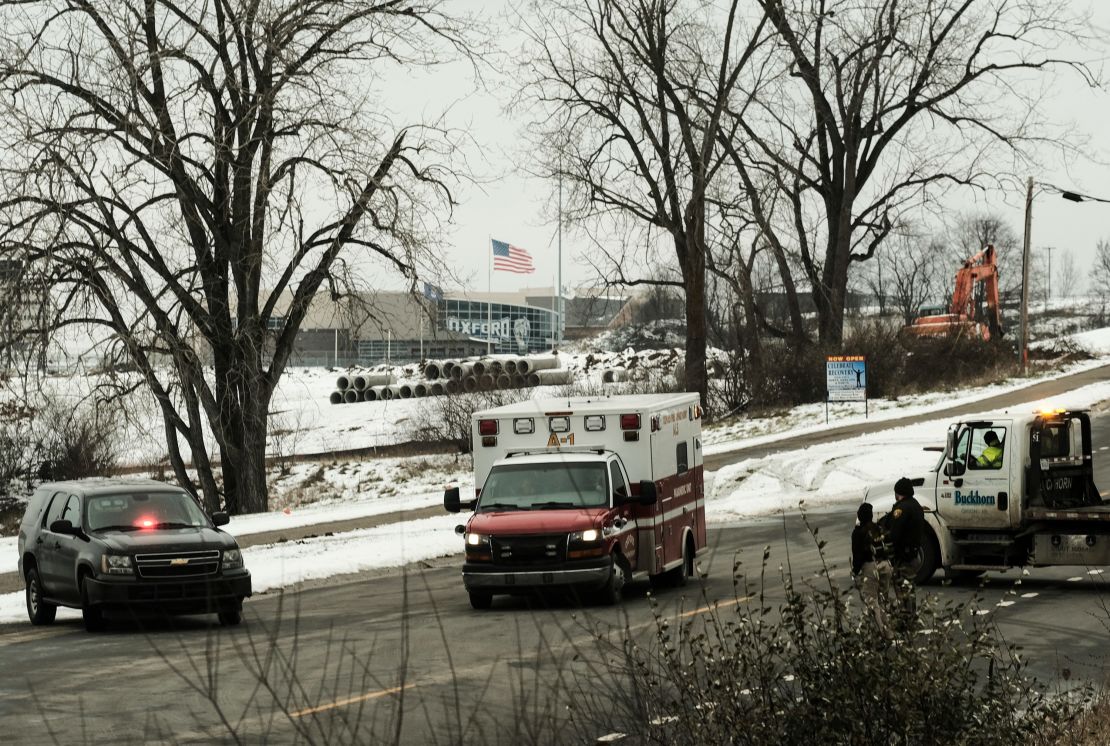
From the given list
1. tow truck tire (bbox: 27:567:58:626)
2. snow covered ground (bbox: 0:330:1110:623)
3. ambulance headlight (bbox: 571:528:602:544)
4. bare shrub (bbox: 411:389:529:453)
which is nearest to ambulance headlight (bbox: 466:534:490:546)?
ambulance headlight (bbox: 571:528:602:544)

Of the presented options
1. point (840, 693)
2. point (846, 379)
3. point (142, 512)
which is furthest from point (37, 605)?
point (846, 379)

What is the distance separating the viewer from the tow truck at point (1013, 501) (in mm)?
18422

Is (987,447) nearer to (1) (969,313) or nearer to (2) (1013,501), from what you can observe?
(2) (1013,501)

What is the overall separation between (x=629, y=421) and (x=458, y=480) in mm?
22827

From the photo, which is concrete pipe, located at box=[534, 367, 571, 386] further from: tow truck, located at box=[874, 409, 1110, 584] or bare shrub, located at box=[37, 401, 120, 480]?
tow truck, located at box=[874, 409, 1110, 584]

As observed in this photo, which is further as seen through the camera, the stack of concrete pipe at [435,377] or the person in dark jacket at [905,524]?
the stack of concrete pipe at [435,377]

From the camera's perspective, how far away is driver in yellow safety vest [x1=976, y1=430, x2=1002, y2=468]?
19.2 metres

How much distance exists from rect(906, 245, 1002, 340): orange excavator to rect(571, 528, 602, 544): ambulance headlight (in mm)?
46470

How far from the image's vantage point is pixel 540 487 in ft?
62.3

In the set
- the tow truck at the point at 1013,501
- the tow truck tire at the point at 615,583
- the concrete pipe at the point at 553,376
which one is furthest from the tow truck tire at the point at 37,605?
the concrete pipe at the point at 553,376

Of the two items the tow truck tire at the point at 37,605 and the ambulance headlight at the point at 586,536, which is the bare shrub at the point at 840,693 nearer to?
the ambulance headlight at the point at 586,536

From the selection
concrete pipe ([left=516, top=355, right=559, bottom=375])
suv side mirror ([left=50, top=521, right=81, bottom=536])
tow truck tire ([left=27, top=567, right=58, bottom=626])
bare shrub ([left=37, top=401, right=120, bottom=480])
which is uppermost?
suv side mirror ([left=50, top=521, right=81, bottom=536])

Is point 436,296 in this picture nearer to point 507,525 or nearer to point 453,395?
point 507,525

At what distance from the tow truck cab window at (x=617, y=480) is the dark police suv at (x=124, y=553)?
15.1 ft
